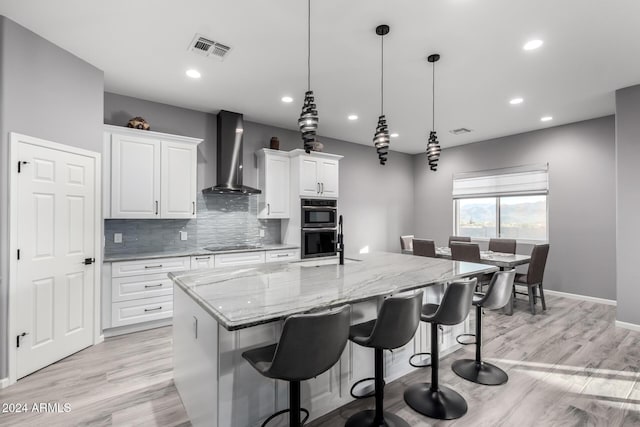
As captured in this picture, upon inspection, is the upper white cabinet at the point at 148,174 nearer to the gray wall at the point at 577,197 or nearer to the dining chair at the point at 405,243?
the dining chair at the point at 405,243

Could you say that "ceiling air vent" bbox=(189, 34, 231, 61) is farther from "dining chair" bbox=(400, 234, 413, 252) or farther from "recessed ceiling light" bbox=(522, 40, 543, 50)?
"dining chair" bbox=(400, 234, 413, 252)

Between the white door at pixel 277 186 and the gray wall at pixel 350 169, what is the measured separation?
0.32m

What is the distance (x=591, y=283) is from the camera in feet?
16.2

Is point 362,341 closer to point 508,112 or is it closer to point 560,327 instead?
point 560,327

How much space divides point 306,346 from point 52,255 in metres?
2.86

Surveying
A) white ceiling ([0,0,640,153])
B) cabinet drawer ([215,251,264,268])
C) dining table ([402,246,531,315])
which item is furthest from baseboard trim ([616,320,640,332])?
cabinet drawer ([215,251,264,268])

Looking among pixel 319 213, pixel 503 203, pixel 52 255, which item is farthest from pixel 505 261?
pixel 52 255

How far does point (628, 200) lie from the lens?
3.79 metres

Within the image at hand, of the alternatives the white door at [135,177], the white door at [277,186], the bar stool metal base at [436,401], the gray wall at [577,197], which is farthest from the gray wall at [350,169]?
the bar stool metal base at [436,401]

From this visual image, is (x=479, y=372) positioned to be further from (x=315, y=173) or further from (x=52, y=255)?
(x=52, y=255)

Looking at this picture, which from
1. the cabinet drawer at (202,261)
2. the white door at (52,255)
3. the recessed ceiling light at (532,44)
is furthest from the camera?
the cabinet drawer at (202,261)

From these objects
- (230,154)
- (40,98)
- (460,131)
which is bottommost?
(230,154)

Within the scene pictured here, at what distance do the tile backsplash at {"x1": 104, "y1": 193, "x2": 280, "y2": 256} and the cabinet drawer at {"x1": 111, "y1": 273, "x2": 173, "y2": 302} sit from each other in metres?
0.54

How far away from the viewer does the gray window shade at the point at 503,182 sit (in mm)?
5504
